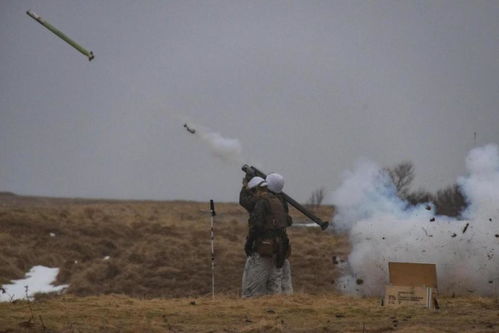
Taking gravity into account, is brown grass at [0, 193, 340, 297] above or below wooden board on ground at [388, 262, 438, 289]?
above

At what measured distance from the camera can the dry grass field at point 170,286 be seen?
9.39 metres

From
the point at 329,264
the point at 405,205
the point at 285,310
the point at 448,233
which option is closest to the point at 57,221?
the point at 329,264

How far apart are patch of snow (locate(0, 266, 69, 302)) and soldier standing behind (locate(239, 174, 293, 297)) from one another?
26.2ft

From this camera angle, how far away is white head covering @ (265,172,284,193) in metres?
14.2

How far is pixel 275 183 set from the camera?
14227 mm

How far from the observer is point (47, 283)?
21.8 metres

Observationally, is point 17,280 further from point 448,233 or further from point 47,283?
point 448,233

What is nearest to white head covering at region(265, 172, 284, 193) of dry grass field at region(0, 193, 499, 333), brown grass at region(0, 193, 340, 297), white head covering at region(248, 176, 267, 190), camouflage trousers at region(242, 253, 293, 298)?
white head covering at region(248, 176, 267, 190)

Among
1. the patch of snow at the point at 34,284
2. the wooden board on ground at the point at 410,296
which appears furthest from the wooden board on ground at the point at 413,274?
the patch of snow at the point at 34,284

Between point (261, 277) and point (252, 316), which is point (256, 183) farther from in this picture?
point (252, 316)

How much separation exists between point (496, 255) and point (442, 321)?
539 cm

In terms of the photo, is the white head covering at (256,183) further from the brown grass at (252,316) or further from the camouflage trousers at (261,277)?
the brown grass at (252,316)

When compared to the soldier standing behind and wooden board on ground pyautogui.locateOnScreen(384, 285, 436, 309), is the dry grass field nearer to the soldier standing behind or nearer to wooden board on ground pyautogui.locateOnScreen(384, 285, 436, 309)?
wooden board on ground pyautogui.locateOnScreen(384, 285, 436, 309)

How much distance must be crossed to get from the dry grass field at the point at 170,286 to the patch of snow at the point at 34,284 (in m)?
0.27
